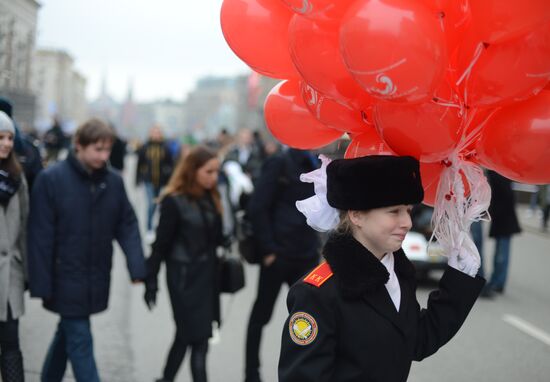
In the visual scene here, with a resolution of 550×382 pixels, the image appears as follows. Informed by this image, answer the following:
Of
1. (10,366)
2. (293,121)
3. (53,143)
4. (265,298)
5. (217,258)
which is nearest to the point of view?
(293,121)

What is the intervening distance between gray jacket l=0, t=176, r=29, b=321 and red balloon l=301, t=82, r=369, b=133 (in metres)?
2.33

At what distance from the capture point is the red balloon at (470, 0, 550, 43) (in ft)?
6.04

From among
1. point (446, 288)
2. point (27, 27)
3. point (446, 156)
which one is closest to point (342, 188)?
point (446, 156)

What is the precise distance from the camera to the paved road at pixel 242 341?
524 cm

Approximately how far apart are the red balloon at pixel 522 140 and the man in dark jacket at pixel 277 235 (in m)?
2.62

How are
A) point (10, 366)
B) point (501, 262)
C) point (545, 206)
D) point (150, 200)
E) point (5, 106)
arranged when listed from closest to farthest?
point (10, 366)
point (5, 106)
point (501, 262)
point (150, 200)
point (545, 206)

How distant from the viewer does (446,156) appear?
2268 millimetres

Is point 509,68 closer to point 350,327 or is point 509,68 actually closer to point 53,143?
point 350,327

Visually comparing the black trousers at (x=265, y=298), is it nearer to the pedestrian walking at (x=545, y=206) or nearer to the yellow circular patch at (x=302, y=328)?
the yellow circular patch at (x=302, y=328)

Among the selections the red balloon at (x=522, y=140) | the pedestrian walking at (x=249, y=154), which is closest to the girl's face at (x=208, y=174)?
the red balloon at (x=522, y=140)

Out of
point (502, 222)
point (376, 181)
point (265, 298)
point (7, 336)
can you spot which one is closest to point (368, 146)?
point (376, 181)

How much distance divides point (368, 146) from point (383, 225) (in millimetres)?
354

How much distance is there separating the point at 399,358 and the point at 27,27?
2236cm

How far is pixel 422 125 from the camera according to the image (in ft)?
6.87
